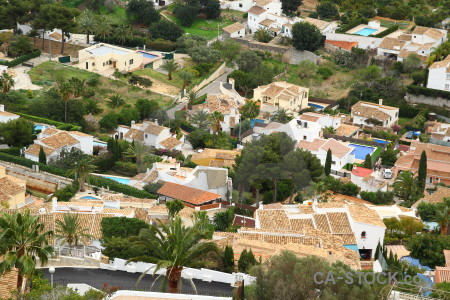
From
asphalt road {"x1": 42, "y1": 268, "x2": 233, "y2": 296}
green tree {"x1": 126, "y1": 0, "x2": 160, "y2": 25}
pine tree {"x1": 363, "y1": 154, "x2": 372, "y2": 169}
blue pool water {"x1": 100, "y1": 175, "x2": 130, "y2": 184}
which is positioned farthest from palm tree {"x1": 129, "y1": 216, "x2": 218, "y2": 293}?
green tree {"x1": 126, "y1": 0, "x2": 160, "y2": 25}

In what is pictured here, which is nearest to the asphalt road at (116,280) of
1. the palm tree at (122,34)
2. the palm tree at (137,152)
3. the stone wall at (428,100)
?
the palm tree at (137,152)

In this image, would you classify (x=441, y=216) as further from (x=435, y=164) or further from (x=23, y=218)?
(x=23, y=218)

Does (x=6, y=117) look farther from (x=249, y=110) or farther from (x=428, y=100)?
→ (x=428, y=100)

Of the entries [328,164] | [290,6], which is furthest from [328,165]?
[290,6]

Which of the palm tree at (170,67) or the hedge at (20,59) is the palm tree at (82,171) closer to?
the hedge at (20,59)

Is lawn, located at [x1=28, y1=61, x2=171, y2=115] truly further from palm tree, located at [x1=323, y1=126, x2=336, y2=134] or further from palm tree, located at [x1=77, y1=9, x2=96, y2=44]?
palm tree, located at [x1=323, y1=126, x2=336, y2=134]

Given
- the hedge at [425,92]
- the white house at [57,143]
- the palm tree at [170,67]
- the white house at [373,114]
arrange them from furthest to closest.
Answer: the hedge at [425,92] < the palm tree at [170,67] < the white house at [373,114] < the white house at [57,143]

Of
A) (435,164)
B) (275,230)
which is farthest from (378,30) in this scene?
(275,230)
